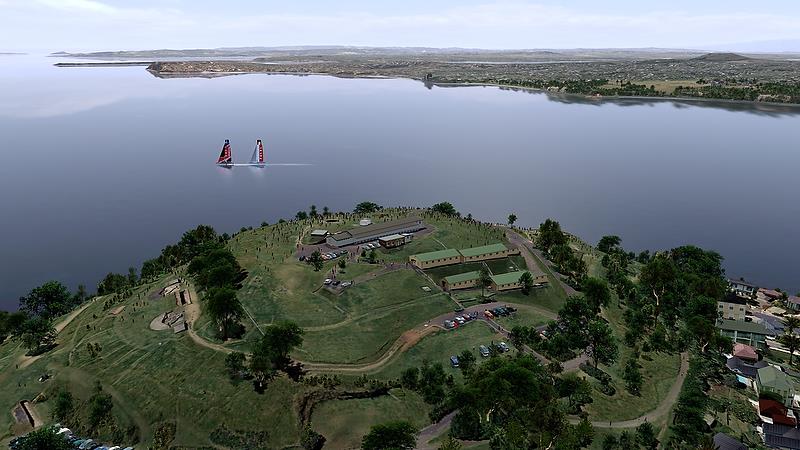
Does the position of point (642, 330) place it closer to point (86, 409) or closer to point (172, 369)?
point (172, 369)

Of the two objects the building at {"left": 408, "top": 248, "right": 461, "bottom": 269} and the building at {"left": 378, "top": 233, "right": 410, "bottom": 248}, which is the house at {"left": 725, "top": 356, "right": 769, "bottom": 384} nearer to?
the building at {"left": 408, "top": 248, "right": 461, "bottom": 269}

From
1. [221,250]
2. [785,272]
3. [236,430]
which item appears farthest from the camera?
[785,272]

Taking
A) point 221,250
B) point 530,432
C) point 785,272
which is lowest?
point 785,272

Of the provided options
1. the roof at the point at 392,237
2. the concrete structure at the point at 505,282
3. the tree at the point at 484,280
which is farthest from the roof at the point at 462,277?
the roof at the point at 392,237

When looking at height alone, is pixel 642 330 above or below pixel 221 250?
below

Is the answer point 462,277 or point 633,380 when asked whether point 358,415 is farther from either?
point 633,380

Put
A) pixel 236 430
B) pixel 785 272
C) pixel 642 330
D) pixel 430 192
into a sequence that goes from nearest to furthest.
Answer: pixel 236 430 → pixel 642 330 → pixel 785 272 → pixel 430 192

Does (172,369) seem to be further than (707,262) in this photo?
No

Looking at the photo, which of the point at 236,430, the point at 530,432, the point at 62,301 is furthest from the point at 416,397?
the point at 62,301
